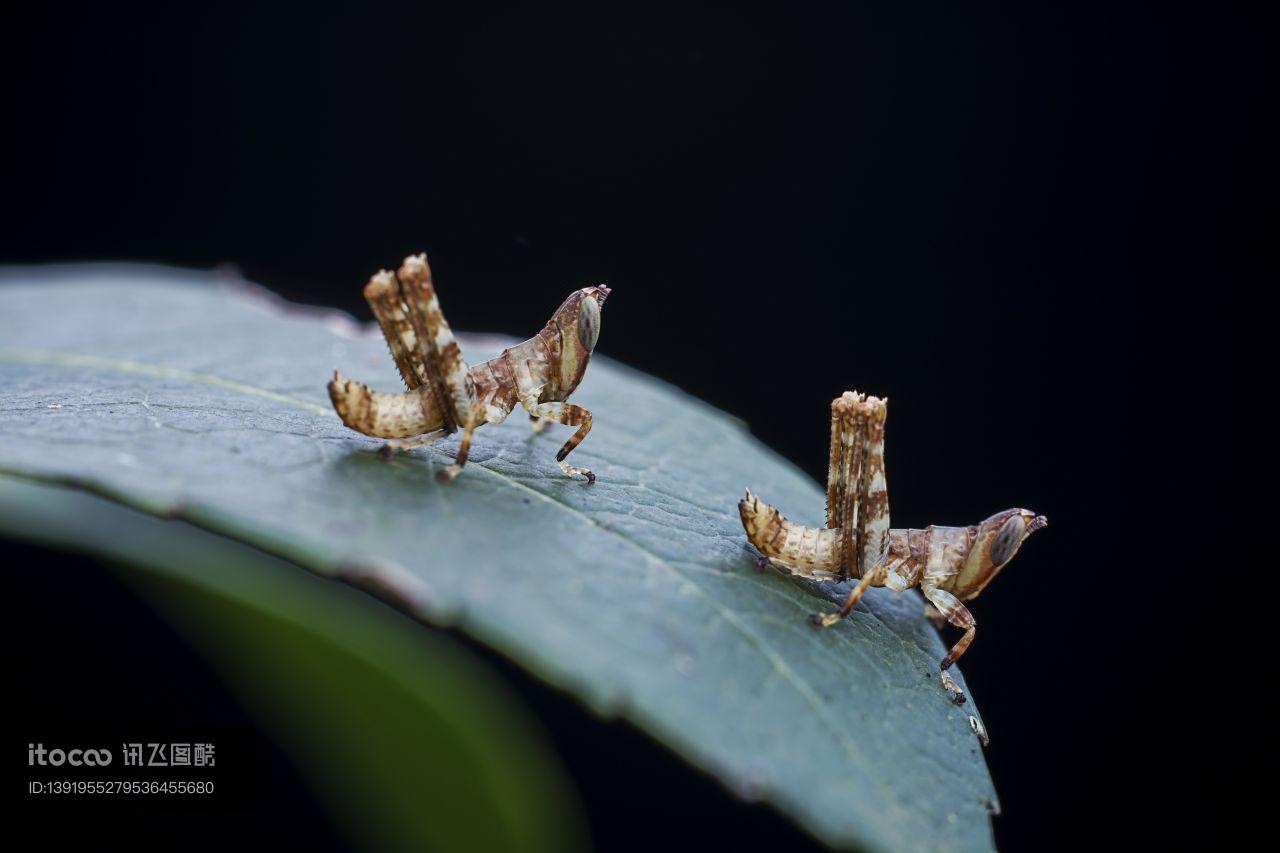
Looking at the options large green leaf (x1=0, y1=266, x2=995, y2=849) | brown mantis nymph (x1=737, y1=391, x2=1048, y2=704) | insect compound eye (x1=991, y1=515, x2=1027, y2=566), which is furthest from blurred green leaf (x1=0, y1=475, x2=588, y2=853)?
insect compound eye (x1=991, y1=515, x2=1027, y2=566)

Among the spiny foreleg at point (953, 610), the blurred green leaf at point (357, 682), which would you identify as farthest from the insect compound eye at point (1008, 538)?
the blurred green leaf at point (357, 682)

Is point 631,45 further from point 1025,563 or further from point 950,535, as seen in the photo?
point 950,535

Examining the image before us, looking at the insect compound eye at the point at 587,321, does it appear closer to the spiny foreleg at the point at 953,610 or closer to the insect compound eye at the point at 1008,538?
the spiny foreleg at the point at 953,610

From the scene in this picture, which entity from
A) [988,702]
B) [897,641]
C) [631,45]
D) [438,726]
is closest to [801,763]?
[897,641]

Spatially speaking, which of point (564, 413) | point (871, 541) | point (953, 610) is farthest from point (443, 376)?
point (953, 610)

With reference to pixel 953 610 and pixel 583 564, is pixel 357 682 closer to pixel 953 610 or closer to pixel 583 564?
pixel 583 564

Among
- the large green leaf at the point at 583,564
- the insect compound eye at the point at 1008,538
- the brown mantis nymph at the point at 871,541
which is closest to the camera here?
the large green leaf at the point at 583,564
